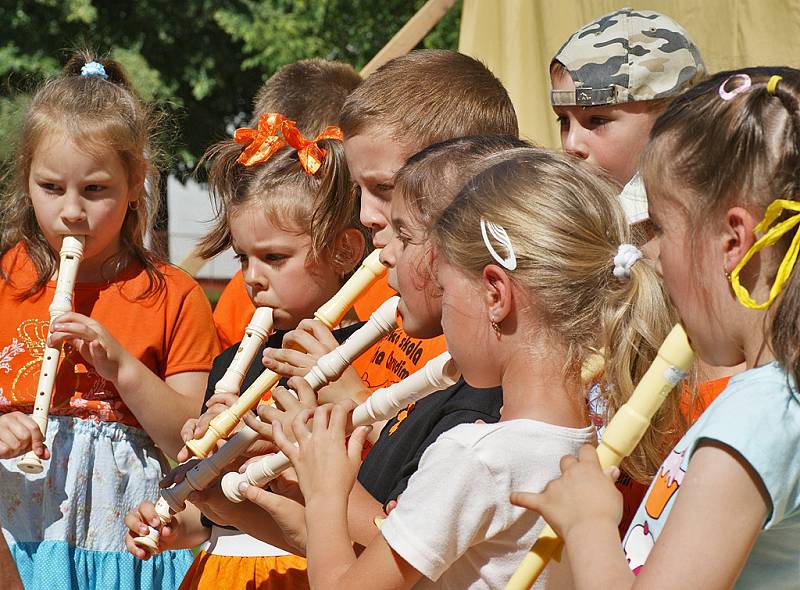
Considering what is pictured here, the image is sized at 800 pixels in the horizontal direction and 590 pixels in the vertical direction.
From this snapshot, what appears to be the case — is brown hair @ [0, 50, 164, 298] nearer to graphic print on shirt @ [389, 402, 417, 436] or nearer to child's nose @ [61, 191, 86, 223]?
child's nose @ [61, 191, 86, 223]

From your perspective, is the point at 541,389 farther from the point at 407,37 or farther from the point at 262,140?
the point at 407,37

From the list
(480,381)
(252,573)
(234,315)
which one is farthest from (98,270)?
(480,381)

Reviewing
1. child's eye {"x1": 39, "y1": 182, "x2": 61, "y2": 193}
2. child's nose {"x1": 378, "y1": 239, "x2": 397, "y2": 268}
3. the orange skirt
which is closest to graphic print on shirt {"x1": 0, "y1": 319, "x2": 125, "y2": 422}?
child's eye {"x1": 39, "y1": 182, "x2": 61, "y2": 193}

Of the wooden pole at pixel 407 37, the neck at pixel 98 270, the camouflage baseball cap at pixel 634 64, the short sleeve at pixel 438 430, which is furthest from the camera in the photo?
the wooden pole at pixel 407 37

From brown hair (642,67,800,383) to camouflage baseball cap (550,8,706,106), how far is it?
3.40 ft

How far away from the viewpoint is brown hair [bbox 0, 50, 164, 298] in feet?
10.0

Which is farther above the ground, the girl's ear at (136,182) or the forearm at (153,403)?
the girl's ear at (136,182)

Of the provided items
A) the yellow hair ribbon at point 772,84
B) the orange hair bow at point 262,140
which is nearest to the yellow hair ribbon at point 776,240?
the yellow hair ribbon at point 772,84

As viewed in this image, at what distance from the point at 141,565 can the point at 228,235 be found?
93 centimetres

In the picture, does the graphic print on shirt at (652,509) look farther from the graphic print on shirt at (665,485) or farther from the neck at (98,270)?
Result: the neck at (98,270)

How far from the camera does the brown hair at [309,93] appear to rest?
3.71 metres

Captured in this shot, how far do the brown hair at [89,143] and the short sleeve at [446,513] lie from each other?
1.63m

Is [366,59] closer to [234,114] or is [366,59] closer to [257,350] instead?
[234,114]

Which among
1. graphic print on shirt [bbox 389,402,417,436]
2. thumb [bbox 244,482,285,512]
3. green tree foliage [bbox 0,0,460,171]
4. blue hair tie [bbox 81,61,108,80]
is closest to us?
thumb [bbox 244,482,285,512]
